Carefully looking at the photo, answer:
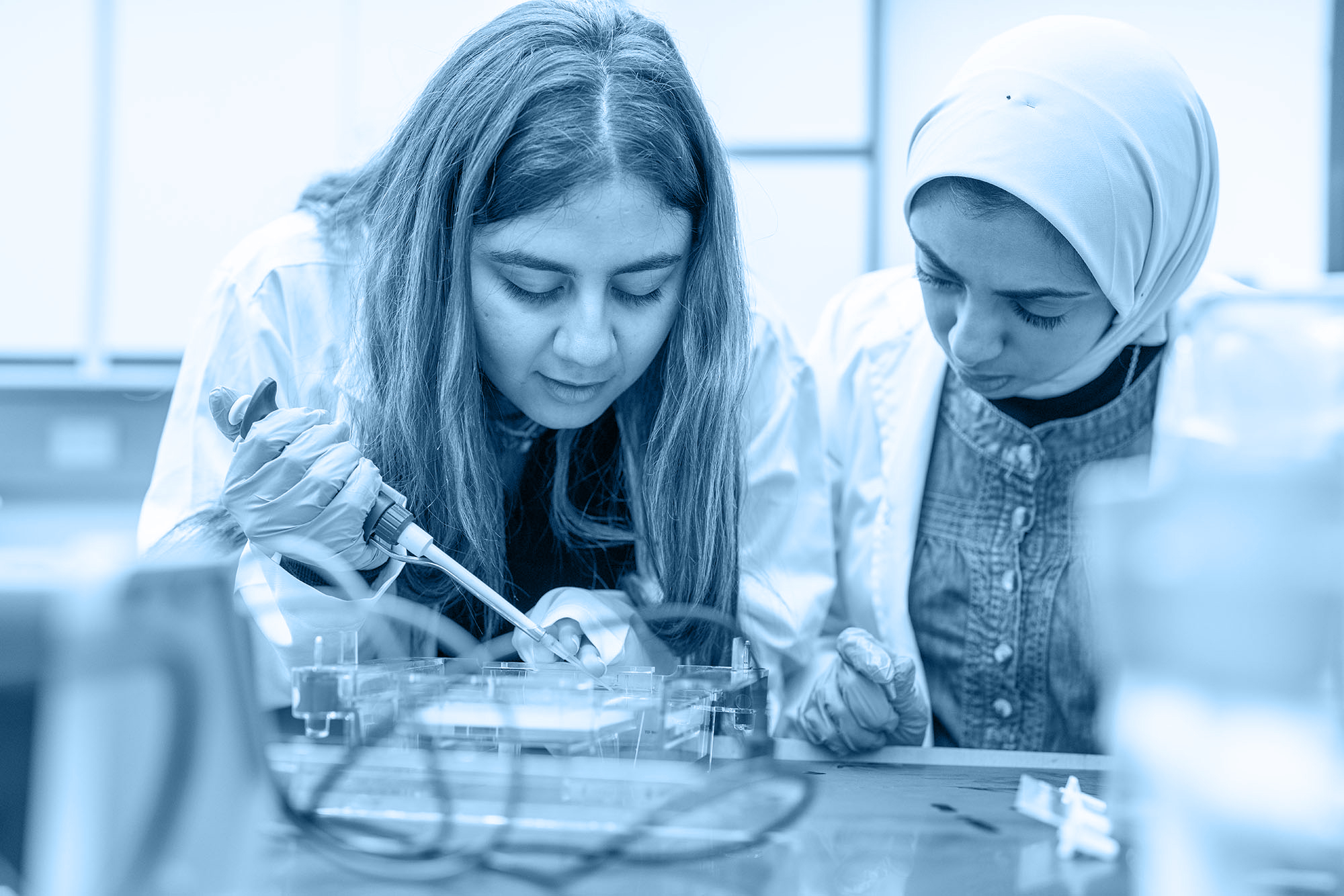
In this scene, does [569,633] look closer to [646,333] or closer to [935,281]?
[646,333]

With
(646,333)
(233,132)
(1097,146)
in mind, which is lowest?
(646,333)

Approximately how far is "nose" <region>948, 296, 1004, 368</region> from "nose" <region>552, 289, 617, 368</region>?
0.34 m

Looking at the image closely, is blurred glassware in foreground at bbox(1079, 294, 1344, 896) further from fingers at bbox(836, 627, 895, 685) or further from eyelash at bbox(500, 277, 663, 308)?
eyelash at bbox(500, 277, 663, 308)

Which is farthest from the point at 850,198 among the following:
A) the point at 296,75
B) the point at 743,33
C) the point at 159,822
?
the point at 159,822

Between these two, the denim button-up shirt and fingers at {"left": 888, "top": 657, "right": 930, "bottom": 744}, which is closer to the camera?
fingers at {"left": 888, "top": 657, "right": 930, "bottom": 744}

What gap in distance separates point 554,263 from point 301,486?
0.26 m

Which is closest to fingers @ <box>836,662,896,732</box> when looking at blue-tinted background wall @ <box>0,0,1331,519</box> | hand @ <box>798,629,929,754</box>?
hand @ <box>798,629,929,754</box>

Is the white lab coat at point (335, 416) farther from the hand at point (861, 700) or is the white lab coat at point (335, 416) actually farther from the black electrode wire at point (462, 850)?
the black electrode wire at point (462, 850)

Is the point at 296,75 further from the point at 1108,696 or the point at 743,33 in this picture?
the point at 1108,696

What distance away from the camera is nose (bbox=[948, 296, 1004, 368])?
105 cm

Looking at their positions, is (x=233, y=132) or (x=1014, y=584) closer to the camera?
(x=1014, y=584)

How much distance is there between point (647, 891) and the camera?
51 centimetres

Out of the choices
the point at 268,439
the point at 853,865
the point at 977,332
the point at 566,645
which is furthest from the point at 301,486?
the point at 977,332

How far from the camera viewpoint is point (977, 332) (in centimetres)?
106
